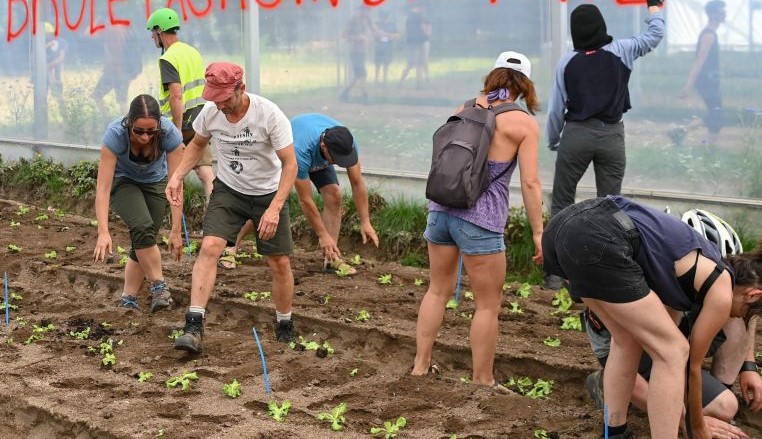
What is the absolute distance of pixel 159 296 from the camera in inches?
317

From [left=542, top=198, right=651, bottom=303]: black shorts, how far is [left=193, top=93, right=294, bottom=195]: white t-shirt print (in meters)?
2.41

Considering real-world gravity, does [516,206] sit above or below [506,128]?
below

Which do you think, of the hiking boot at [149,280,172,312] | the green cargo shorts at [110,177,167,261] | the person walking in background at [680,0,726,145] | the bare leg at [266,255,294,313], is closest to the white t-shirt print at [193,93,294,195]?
the bare leg at [266,255,294,313]

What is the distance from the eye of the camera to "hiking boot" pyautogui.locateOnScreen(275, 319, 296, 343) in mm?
7309

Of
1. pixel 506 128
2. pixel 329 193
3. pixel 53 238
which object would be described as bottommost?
pixel 53 238

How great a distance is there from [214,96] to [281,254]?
1.12m

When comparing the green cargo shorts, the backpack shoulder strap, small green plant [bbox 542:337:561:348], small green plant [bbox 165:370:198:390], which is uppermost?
the backpack shoulder strap

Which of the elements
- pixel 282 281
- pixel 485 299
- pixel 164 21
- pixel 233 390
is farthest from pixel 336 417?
pixel 164 21

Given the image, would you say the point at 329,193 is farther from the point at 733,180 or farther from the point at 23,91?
the point at 23,91

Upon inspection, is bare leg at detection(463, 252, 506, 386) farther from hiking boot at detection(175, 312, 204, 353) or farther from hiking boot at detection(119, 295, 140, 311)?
hiking boot at detection(119, 295, 140, 311)

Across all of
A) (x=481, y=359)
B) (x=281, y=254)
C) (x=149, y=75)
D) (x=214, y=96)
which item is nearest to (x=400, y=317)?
(x=281, y=254)

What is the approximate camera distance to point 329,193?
8.77m

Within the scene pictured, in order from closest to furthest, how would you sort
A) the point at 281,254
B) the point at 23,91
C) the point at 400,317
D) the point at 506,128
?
1. the point at 506,128
2. the point at 281,254
3. the point at 400,317
4. the point at 23,91

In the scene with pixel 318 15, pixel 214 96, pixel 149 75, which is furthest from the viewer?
pixel 149 75
